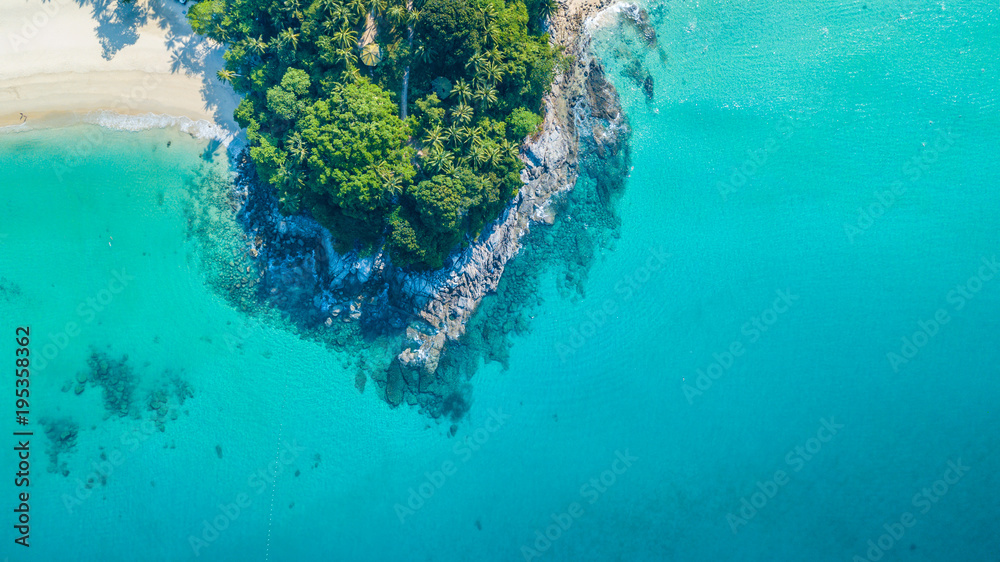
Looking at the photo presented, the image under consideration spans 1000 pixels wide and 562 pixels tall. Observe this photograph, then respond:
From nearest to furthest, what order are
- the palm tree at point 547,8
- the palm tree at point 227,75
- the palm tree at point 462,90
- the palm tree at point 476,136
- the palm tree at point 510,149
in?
the palm tree at point 462,90
the palm tree at point 476,136
the palm tree at point 510,149
the palm tree at point 227,75
the palm tree at point 547,8

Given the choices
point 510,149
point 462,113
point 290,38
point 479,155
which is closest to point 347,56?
point 290,38

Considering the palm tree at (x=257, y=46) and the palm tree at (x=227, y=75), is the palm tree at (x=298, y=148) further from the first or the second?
the palm tree at (x=227, y=75)

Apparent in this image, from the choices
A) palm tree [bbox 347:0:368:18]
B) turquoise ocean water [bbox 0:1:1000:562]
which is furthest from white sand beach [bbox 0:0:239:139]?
palm tree [bbox 347:0:368:18]

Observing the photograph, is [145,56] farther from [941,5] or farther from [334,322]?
[941,5]

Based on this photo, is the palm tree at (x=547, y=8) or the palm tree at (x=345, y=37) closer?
the palm tree at (x=345, y=37)

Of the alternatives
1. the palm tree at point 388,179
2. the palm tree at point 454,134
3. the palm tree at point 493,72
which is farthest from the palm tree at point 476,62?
the palm tree at point 388,179

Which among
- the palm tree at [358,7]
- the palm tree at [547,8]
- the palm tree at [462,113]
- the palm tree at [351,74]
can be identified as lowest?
the palm tree at [462,113]

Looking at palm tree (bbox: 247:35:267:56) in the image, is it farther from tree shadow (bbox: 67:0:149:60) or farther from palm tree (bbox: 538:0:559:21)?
palm tree (bbox: 538:0:559:21)

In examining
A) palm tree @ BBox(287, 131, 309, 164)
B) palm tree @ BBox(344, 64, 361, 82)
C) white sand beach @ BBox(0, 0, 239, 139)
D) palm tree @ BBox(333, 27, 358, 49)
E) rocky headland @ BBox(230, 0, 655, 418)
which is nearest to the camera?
palm tree @ BBox(287, 131, 309, 164)
